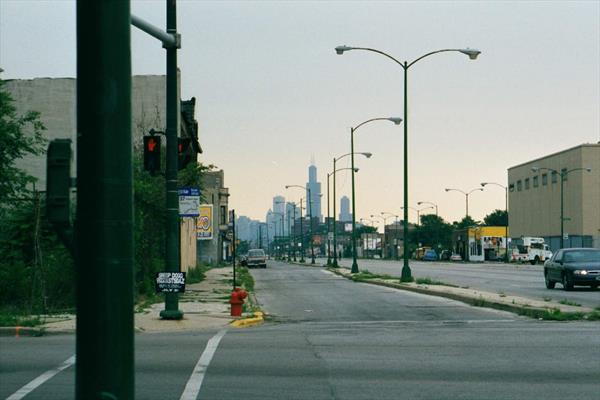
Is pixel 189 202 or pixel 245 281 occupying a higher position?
pixel 189 202

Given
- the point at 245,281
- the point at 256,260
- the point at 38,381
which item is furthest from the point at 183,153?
the point at 256,260

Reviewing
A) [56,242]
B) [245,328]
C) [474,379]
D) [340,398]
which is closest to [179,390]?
[340,398]

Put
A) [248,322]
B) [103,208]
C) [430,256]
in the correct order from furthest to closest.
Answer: [430,256] → [248,322] → [103,208]

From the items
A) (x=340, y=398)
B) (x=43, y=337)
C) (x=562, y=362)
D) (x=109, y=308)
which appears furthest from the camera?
(x=43, y=337)

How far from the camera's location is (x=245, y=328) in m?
18.6

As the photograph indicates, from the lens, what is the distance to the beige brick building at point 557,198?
11250 cm

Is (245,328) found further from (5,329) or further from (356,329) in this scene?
(5,329)

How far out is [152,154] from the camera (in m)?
18.6

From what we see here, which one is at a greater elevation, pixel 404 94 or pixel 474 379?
pixel 404 94

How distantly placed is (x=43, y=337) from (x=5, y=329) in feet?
3.05

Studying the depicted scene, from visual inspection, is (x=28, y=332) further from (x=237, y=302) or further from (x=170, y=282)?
(x=237, y=302)

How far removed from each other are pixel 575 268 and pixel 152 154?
64.9 ft

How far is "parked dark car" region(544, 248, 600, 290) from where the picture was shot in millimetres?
33062

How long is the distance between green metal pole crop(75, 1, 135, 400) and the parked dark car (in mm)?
30419
